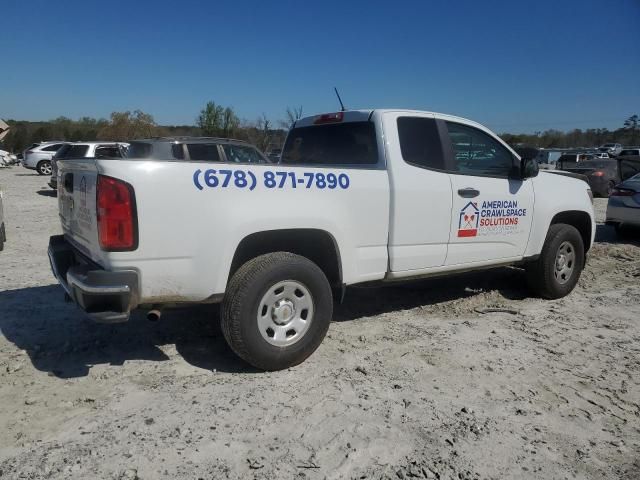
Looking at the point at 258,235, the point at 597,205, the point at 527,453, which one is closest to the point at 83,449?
the point at 258,235

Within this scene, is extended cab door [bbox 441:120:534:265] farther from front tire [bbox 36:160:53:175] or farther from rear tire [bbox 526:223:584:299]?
front tire [bbox 36:160:53:175]

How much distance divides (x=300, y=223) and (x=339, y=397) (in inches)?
48.2

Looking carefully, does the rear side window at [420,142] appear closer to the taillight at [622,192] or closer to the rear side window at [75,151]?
the taillight at [622,192]

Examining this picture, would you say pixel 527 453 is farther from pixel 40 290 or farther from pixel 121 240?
pixel 40 290

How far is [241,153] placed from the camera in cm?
1269

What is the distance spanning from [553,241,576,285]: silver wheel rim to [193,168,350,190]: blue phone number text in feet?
10.5

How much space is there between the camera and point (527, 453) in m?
2.84

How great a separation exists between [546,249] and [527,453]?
3250 mm

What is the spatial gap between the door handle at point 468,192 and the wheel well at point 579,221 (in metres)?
1.55

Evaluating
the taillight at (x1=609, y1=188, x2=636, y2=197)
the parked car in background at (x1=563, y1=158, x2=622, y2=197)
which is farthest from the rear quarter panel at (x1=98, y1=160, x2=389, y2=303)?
the parked car in background at (x1=563, y1=158, x2=622, y2=197)

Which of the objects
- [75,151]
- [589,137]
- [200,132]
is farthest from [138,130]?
[589,137]

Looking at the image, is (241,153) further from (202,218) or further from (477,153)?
(202,218)

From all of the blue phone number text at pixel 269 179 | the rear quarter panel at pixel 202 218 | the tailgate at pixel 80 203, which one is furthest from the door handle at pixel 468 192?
the tailgate at pixel 80 203

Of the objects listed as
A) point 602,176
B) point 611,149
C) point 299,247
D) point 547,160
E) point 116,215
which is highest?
point 611,149
